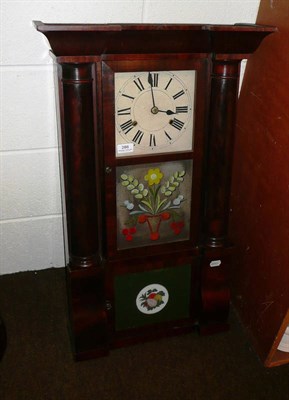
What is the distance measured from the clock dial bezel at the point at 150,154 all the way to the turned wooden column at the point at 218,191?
0.12ft

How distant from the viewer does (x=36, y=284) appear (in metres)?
2.39

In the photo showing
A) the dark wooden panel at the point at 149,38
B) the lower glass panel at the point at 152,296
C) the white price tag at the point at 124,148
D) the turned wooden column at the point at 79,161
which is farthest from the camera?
the lower glass panel at the point at 152,296

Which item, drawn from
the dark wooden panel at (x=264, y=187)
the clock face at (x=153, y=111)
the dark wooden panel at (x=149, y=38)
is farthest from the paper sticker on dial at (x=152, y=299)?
the dark wooden panel at (x=149, y=38)

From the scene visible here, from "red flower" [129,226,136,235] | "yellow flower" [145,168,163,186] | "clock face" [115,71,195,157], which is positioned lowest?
"red flower" [129,226,136,235]

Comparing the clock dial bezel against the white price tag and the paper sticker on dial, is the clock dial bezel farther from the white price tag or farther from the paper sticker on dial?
the paper sticker on dial

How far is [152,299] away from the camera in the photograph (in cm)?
196

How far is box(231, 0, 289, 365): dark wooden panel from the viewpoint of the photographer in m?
1.76

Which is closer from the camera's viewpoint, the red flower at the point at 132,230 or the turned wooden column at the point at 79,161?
the turned wooden column at the point at 79,161

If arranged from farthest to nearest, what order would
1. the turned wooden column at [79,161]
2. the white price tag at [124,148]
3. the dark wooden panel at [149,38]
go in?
1. the white price tag at [124,148]
2. the turned wooden column at [79,161]
3. the dark wooden panel at [149,38]

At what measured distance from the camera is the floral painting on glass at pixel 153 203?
1732mm

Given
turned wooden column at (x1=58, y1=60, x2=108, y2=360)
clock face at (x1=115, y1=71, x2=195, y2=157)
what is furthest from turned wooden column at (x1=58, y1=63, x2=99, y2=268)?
clock face at (x1=115, y1=71, x2=195, y2=157)

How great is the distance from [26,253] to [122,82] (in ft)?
3.95

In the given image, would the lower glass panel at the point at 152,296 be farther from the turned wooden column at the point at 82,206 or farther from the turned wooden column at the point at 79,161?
the turned wooden column at the point at 79,161

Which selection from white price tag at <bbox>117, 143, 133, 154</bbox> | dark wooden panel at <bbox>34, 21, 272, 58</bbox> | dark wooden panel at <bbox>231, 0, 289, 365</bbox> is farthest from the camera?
dark wooden panel at <bbox>231, 0, 289, 365</bbox>
